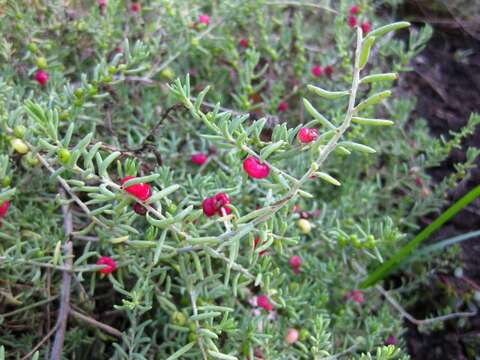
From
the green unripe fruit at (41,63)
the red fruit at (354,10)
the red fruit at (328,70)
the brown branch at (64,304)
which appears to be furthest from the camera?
the red fruit at (354,10)

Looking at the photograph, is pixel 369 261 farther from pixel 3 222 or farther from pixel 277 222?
pixel 3 222

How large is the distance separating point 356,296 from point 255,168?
0.90 m

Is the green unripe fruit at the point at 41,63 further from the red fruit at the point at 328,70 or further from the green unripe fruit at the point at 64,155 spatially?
the red fruit at the point at 328,70

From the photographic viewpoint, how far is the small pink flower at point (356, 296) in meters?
1.77

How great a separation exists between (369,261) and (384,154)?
2.15ft

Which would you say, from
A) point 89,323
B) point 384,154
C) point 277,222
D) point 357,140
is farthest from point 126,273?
point 384,154

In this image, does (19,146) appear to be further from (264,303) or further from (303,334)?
(303,334)

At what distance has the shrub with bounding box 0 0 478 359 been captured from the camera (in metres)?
1.11

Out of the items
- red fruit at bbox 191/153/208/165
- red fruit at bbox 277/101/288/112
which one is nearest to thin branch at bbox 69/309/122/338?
red fruit at bbox 191/153/208/165

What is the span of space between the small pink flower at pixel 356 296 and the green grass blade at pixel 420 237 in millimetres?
33

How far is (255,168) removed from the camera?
43.0 inches

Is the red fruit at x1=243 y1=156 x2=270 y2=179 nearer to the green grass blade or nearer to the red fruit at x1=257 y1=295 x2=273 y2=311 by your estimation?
the red fruit at x1=257 y1=295 x2=273 y2=311

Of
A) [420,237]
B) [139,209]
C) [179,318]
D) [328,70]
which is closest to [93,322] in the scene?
[179,318]

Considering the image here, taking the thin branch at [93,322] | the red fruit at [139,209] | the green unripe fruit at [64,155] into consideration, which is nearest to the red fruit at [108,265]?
the thin branch at [93,322]
